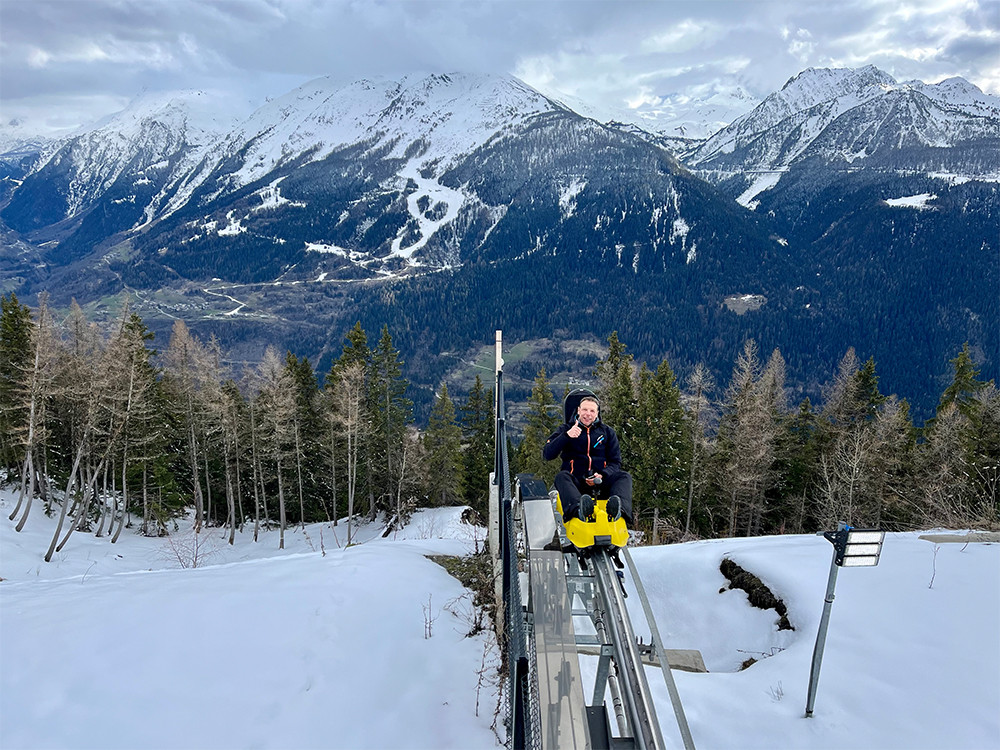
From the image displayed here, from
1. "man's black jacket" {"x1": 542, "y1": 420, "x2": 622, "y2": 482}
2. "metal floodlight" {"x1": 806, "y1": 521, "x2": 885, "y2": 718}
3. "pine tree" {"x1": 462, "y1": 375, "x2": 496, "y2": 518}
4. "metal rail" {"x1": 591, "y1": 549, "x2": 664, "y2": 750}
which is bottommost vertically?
"pine tree" {"x1": 462, "y1": 375, "x2": 496, "y2": 518}

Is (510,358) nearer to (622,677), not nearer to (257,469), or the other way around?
(257,469)

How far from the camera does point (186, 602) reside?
6.55 metres

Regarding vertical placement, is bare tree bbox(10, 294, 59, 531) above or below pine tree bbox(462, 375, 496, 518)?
above

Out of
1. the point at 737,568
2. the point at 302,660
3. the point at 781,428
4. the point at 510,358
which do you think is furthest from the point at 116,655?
the point at 510,358

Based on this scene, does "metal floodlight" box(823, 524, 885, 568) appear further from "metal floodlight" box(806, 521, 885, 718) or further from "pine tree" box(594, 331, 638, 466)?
"pine tree" box(594, 331, 638, 466)

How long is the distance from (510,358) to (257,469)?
138051mm

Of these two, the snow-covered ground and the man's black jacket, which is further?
the man's black jacket

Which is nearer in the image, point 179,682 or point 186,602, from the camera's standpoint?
point 179,682

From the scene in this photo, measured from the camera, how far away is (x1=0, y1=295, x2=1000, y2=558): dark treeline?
66.5 ft

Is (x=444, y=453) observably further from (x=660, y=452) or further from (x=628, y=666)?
(x=628, y=666)

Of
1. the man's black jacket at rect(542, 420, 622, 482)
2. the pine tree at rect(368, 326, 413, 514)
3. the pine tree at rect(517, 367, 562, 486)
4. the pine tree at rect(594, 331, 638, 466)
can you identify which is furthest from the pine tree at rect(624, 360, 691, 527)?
the man's black jacket at rect(542, 420, 622, 482)

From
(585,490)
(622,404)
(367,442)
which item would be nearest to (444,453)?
(367,442)

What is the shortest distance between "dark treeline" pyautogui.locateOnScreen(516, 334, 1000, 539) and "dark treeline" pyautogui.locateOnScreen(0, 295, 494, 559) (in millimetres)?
7825

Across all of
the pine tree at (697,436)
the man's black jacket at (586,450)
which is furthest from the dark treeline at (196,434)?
the man's black jacket at (586,450)
